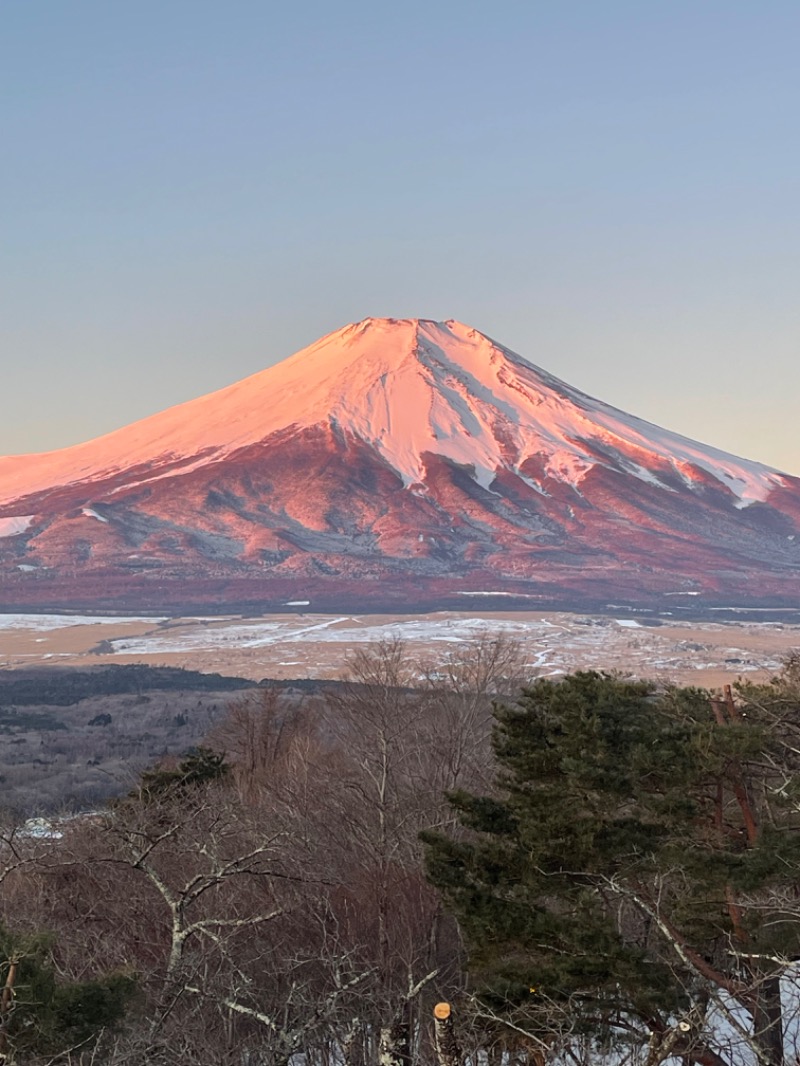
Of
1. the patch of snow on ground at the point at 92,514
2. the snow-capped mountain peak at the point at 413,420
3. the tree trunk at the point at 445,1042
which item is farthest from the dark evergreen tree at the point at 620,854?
the snow-capped mountain peak at the point at 413,420

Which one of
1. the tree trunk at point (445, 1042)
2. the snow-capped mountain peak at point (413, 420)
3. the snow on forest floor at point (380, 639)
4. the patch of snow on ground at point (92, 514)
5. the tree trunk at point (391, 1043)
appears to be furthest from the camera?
the snow-capped mountain peak at point (413, 420)

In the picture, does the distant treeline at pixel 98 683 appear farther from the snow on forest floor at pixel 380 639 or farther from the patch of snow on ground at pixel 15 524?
the patch of snow on ground at pixel 15 524

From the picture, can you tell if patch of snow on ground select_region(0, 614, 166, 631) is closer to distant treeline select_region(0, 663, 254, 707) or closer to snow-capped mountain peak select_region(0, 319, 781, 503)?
distant treeline select_region(0, 663, 254, 707)

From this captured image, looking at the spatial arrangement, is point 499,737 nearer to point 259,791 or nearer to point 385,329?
point 259,791

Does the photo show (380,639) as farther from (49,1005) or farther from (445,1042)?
(445,1042)

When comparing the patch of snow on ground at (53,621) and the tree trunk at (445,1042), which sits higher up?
the tree trunk at (445,1042)
